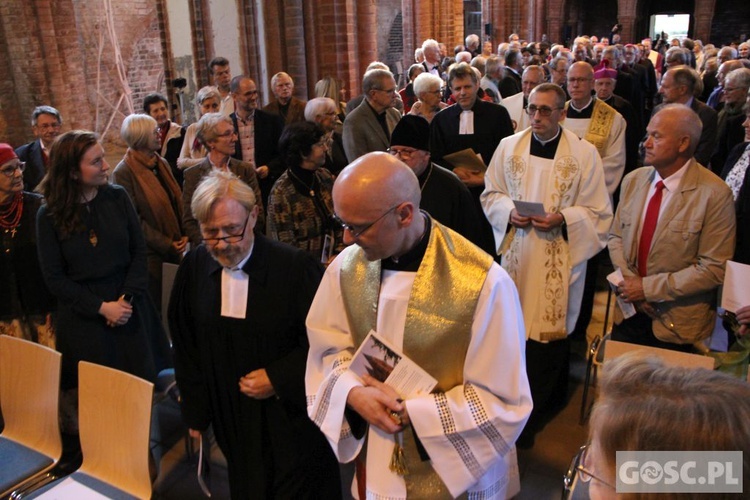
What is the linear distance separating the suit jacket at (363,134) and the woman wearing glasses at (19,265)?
2305 millimetres

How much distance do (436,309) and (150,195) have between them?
2.90 meters

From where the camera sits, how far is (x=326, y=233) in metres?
3.84

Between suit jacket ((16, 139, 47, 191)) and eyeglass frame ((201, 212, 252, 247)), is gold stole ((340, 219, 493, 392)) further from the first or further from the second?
suit jacket ((16, 139, 47, 191))

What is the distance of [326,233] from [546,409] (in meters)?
1.77

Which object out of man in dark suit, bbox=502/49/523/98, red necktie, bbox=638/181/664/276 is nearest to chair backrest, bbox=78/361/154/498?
red necktie, bbox=638/181/664/276

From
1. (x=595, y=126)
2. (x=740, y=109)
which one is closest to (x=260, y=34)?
(x=595, y=126)

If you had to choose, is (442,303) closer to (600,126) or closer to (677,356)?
(677,356)

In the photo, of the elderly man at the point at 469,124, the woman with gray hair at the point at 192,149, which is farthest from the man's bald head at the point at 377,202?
the woman with gray hair at the point at 192,149

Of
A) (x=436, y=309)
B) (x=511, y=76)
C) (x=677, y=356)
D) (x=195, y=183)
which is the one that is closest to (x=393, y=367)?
(x=436, y=309)

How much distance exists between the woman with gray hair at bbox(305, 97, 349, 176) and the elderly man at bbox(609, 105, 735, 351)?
2.60 metres

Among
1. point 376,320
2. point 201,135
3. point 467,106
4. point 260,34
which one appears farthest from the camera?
point 260,34

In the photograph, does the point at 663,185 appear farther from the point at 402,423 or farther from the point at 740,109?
the point at 740,109

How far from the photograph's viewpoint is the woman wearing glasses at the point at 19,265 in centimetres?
357

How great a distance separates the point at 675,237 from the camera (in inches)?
123
